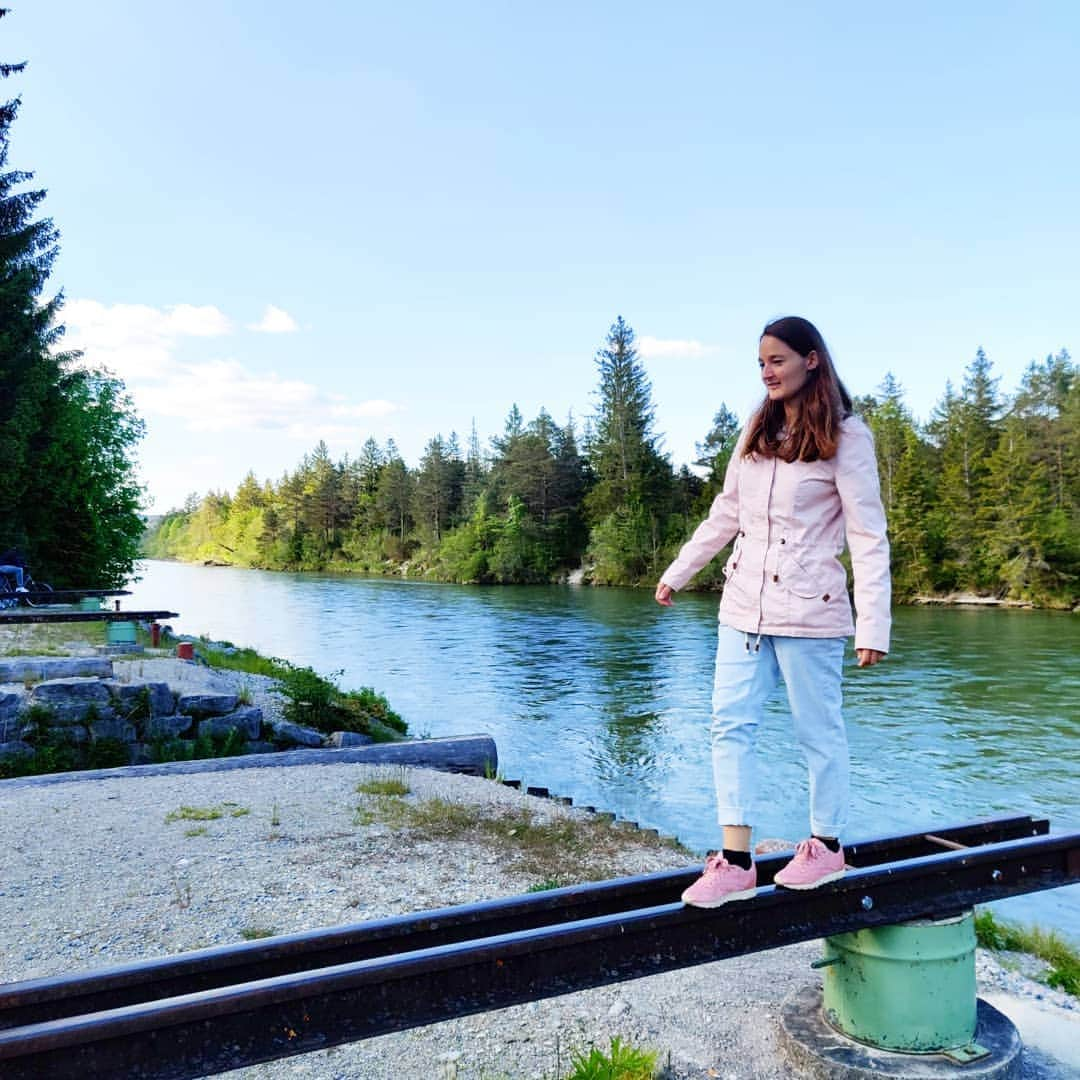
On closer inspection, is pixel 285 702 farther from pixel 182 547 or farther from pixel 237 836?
pixel 182 547

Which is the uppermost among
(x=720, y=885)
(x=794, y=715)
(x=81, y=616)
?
(x=794, y=715)

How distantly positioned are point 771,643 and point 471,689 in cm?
1642

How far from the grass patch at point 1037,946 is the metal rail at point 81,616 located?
11.7 metres

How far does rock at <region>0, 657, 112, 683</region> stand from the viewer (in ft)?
29.6

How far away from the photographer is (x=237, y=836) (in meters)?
6.40

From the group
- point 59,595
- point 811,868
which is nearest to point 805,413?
point 811,868

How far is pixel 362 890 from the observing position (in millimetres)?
5445

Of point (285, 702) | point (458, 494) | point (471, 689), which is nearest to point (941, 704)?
point (471, 689)

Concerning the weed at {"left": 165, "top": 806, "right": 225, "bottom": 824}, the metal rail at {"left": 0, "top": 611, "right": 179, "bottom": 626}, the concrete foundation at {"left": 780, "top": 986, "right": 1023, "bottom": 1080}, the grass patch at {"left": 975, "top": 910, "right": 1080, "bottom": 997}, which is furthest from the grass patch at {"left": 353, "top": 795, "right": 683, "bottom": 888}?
the metal rail at {"left": 0, "top": 611, "right": 179, "bottom": 626}

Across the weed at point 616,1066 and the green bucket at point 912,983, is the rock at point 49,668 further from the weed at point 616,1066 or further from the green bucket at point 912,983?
the green bucket at point 912,983

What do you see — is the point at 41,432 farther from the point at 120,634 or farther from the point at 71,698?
the point at 71,698

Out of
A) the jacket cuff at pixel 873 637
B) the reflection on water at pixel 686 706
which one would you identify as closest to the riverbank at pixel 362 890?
the jacket cuff at pixel 873 637

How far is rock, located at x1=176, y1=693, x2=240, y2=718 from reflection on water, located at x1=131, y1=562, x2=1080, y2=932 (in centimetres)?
406

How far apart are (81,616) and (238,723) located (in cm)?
648
